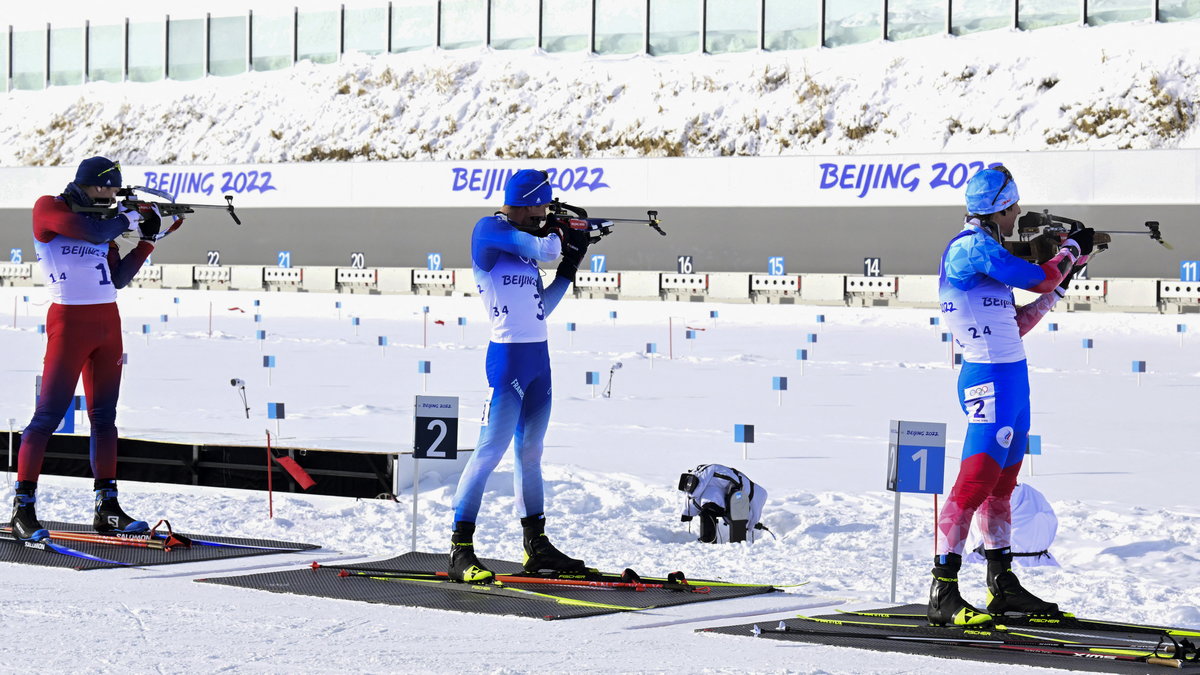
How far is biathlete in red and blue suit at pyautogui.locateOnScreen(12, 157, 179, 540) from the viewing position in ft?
27.2

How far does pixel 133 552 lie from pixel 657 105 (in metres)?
40.9

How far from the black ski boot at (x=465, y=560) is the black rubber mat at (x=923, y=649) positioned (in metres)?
1.32

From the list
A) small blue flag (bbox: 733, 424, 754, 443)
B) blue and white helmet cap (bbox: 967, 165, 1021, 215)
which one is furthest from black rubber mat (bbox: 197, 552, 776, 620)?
small blue flag (bbox: 733, 424, 754, 443)

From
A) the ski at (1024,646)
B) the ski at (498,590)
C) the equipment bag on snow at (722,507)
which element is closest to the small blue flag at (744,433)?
the equipment bag on snow at (722,507)

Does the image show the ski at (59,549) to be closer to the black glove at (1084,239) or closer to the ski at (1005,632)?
the ski at (1005,632)

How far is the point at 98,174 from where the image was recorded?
831 cm

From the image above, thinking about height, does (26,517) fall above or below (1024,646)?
above

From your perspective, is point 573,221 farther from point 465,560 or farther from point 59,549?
point 59,549

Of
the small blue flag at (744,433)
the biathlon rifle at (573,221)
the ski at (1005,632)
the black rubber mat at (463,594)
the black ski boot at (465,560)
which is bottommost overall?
the black rubber mat at (463,594)

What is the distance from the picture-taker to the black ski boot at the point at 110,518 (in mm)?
8352

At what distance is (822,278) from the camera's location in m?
37.2

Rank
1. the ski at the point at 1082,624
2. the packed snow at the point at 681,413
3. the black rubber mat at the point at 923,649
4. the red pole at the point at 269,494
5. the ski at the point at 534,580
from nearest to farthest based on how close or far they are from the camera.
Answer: the black rubber mat at the point at 923,649, the packed snow at the point at 681,413, the ski at the point at 1082,624, the ski at the point at 534,580, the red pole at the point at 269,494

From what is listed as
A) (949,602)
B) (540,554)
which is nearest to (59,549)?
(540,554)

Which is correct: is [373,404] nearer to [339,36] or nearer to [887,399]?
[887,399]
